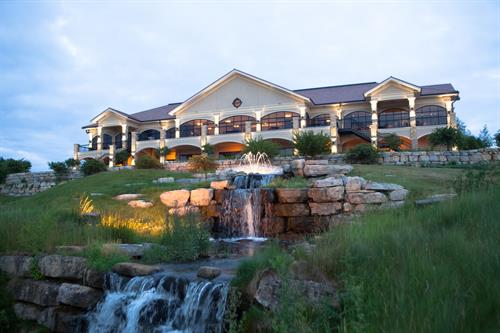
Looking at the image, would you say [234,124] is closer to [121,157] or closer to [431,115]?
[121,157]

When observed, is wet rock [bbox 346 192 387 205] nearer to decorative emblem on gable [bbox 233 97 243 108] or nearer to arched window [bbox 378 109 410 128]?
arched window [bbox 378 109 410 128]

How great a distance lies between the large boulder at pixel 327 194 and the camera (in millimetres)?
13758

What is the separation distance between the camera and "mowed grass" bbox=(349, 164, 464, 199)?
535 inches

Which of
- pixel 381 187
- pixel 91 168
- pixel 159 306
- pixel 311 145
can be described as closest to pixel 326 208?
pixel 381 187

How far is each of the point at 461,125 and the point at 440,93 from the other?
5383mm

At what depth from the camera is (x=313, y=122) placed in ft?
132

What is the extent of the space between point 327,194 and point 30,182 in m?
33.0

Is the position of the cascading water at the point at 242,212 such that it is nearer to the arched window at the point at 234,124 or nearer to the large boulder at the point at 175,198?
the large boulder at the point at 175,198

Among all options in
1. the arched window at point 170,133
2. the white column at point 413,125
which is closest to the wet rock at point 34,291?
the white column at point 413,125

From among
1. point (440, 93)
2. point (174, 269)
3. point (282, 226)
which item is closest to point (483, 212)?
point (174, 269)

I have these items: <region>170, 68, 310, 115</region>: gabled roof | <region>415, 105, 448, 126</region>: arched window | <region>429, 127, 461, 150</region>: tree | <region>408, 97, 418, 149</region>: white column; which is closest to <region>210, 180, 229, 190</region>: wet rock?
<region>429, 127, 461, 150</region>: tree

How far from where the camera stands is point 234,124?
4159cm

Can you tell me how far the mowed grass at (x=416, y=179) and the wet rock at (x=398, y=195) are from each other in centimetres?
24

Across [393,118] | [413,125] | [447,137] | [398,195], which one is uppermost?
[393,118]
